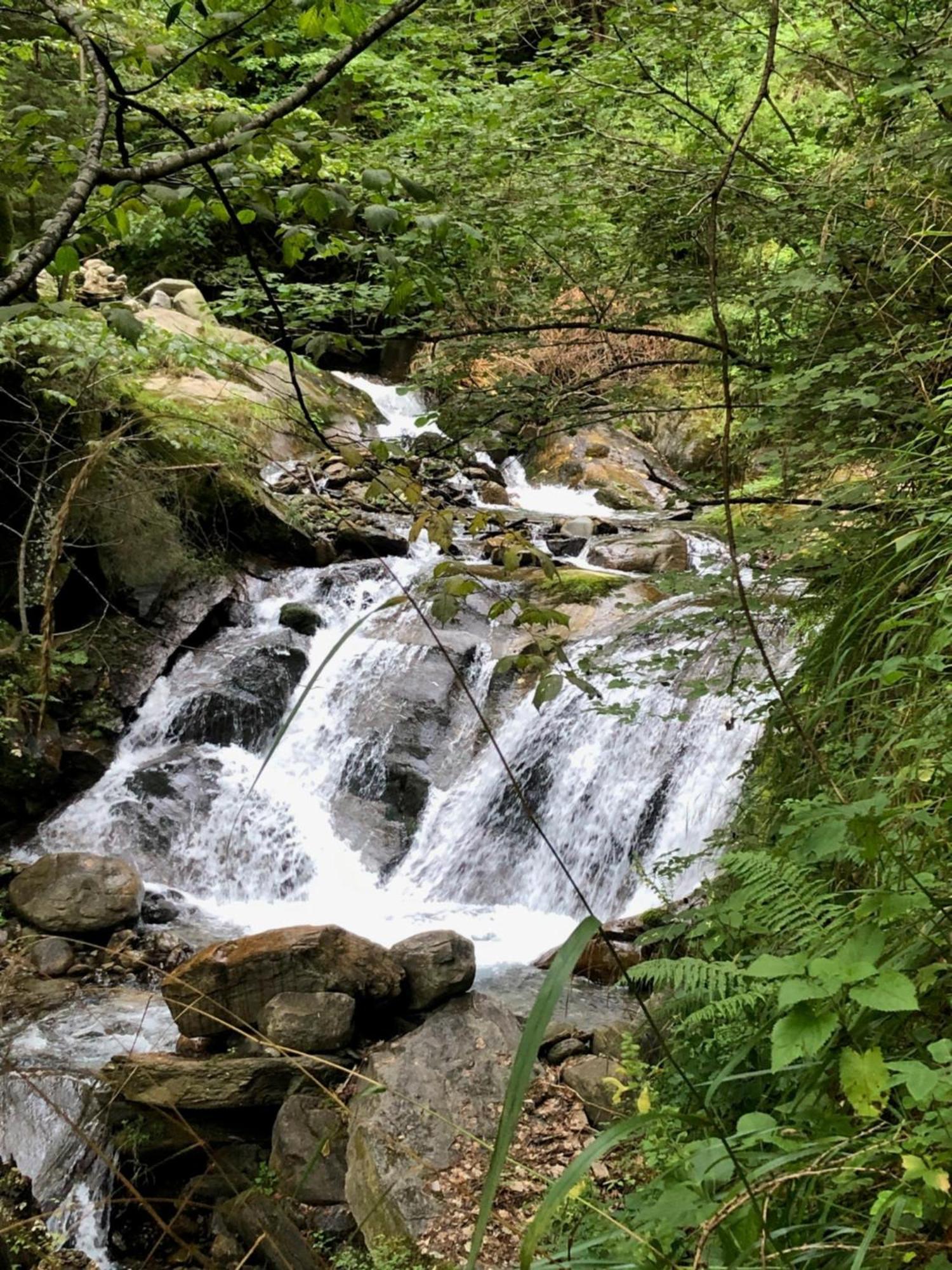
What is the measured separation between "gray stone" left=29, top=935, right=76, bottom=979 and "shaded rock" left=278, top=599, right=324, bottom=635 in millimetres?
4350

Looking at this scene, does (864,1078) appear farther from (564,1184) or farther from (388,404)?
(388,404)

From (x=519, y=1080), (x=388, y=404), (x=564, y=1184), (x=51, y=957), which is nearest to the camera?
(x=519, y=1080)

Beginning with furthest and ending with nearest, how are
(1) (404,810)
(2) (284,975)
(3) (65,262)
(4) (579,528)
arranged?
(4) (579,528)
(1) (404,810)
(2) (284,975)
(3) (65,262)

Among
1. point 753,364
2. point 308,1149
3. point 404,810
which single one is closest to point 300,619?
point 404,810

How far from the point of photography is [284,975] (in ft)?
15.3

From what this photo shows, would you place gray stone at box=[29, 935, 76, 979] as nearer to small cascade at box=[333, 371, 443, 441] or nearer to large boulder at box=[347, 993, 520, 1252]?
large boulder at box=[347, 993, 520, 1252]

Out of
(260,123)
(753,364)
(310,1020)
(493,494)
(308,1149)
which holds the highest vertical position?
(260,123)

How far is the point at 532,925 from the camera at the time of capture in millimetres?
6586

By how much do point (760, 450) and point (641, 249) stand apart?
87cm

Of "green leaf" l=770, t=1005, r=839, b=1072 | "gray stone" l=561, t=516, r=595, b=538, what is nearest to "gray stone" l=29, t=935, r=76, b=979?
"green leaf" l=770, t=1005, r=839, b=1072

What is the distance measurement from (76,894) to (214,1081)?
2.67 meters

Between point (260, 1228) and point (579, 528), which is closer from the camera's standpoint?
point (260, 1228)

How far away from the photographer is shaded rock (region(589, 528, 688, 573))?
34.0 feet

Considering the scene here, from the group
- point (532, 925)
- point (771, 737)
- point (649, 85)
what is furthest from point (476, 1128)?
point (649, 85)
